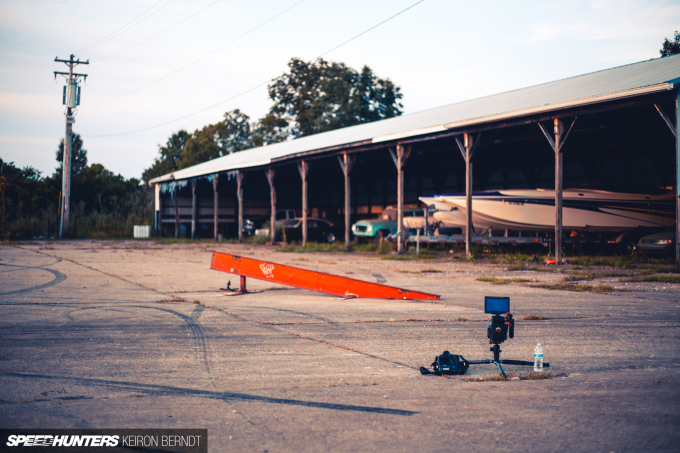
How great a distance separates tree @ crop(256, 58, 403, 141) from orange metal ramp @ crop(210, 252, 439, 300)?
4671 centimetres

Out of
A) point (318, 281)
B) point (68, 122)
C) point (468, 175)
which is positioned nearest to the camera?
point (318, 281)

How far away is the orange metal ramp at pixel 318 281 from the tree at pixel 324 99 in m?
46.7

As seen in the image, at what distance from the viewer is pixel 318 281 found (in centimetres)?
1020

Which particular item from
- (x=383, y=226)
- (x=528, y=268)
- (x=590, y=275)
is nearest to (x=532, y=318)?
(x=590, y=275)

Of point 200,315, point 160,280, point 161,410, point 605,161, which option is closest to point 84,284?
point 160,280

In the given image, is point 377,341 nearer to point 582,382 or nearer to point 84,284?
point 582,382

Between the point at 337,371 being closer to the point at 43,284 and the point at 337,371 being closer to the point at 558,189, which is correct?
the point at 43,284

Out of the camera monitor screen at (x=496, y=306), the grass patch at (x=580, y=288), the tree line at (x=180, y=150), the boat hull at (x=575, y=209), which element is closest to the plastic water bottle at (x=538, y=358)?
the camera monitor screen at (x=496, y=306)

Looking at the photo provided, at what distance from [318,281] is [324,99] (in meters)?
49.4

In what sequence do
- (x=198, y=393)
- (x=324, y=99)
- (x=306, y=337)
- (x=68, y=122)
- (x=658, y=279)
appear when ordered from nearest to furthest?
(x=198, y=393) → (x=306, y=337) → (x=658, y=279) → (x=68, y=122) → (x=324, y=99)

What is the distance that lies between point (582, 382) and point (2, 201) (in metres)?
35.4

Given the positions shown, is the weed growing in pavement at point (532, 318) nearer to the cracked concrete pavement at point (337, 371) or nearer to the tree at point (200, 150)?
the cracked concrete pavement at point (337, 371)

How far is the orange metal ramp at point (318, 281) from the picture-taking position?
9.94 metres

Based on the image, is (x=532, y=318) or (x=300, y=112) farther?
(x=300, y=112)
